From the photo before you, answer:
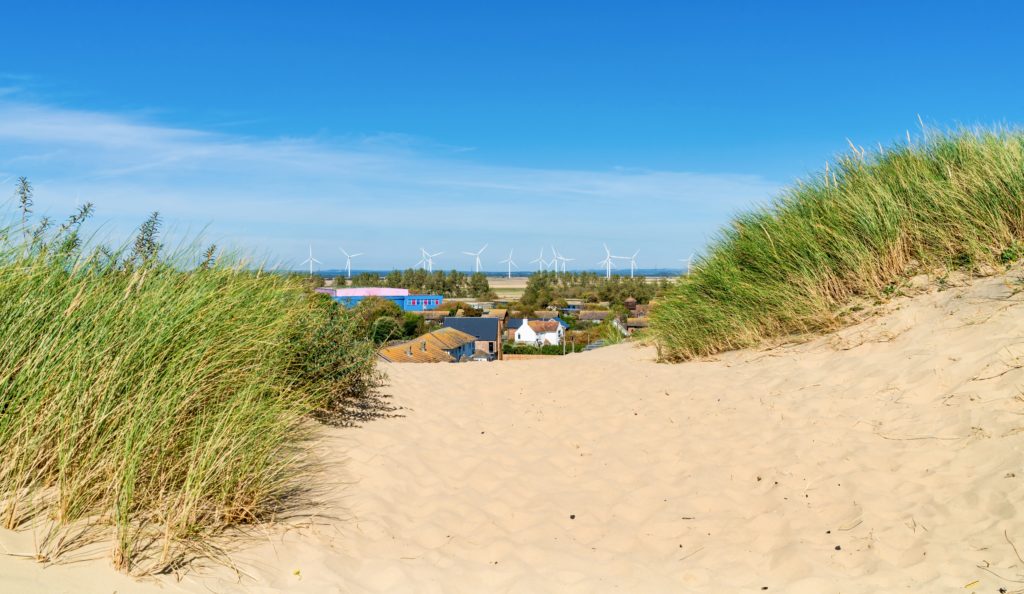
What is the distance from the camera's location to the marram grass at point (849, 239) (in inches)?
335

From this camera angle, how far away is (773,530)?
15.3 ft

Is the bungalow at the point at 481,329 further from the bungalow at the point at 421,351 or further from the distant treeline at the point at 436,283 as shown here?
the distant treeline at the point at 436,283

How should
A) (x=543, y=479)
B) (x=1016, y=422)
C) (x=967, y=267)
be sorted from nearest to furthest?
(x=1016, y=422), (x=543, y=479), (x=967, y=267)

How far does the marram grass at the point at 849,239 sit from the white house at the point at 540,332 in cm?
4461

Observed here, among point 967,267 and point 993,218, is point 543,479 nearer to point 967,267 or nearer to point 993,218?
point 967,267

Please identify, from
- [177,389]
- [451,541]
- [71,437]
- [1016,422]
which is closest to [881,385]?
[1016,422]

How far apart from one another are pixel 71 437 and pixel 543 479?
357cm

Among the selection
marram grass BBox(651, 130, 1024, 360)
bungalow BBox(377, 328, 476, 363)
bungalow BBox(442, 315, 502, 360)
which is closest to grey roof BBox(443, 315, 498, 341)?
bungalow BBox(442, 315, 502, 360)

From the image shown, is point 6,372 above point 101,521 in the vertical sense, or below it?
above

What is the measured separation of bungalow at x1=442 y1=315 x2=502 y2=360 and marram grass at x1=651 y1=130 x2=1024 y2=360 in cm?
3209

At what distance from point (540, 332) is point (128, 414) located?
5460 cm

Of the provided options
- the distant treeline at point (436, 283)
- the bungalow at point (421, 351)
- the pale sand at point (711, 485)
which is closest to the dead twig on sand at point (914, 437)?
the pale sand at point (711, 485)

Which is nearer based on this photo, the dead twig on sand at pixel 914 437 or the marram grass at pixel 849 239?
the dead twig on sand at pixel 914 437

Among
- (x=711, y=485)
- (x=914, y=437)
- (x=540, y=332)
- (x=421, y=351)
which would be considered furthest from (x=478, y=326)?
(x=914, y=437)
